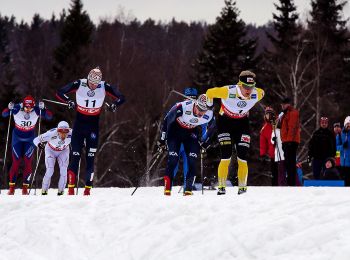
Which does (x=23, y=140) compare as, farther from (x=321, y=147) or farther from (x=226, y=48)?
(x=226, y=48)

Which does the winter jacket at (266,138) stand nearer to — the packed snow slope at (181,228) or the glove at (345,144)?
the glove at (345,144)

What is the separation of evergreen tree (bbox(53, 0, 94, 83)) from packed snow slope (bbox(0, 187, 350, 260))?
2699 cm

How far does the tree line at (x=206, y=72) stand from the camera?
28406mm

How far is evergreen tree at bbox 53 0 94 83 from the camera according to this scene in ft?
114

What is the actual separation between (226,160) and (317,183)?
2944 mm

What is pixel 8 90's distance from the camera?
3303 centimetres

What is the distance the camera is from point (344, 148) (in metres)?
12.1

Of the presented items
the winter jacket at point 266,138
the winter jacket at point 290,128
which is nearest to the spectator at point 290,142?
the winter jacket at point 290,128

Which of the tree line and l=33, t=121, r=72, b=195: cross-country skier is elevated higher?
the tree line

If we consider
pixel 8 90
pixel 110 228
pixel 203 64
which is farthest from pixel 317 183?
pixel 8 90

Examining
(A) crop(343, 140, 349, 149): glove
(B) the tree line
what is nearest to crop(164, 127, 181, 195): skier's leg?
(A) crop(343, 140, 349, 149): glove

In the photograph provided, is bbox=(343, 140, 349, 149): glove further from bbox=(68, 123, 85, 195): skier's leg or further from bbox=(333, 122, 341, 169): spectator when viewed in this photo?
bbox=(68, 123, 85, 195): skier's leg

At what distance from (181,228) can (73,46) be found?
33619 millimetres

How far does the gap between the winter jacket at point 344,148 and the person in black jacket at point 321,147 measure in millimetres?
222
